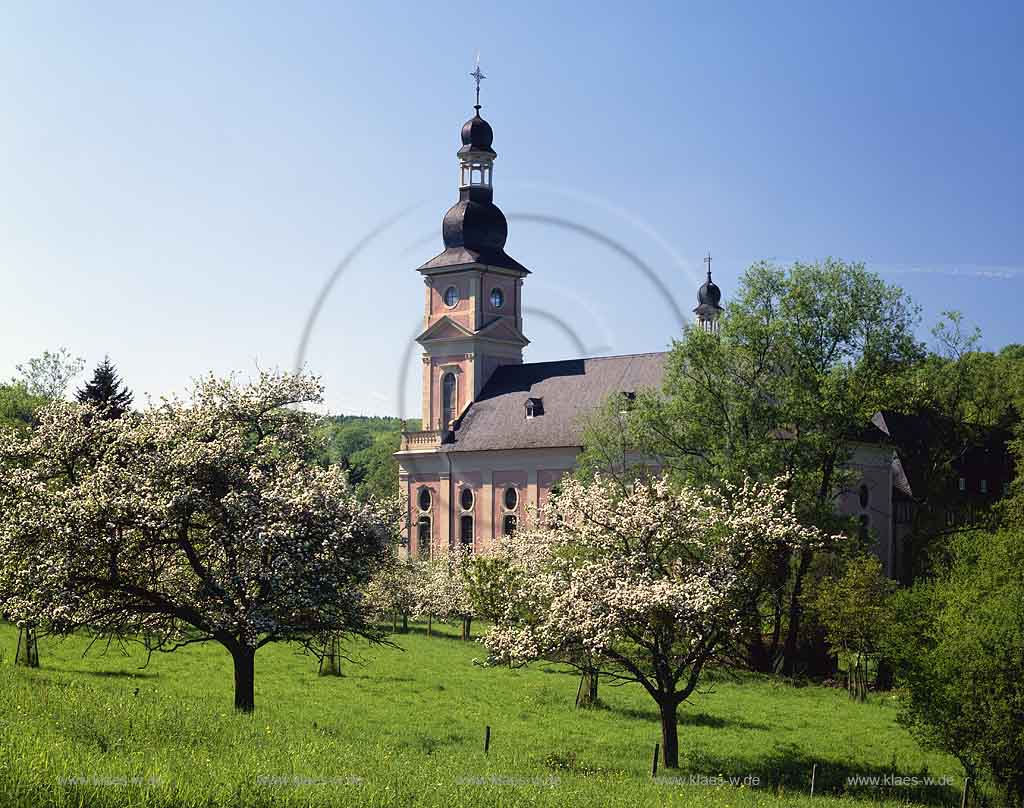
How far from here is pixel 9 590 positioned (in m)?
25.9

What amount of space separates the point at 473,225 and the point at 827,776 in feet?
177

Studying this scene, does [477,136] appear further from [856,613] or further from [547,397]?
[856,613]

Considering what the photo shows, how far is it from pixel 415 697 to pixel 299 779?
17.5m

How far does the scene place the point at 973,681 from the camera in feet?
85.9

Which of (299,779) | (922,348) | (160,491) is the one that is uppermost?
(922,348)

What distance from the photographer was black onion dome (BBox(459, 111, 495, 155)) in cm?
7588

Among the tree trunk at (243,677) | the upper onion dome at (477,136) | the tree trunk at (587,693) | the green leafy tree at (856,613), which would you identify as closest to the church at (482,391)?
the upper onion dome at (477,136)

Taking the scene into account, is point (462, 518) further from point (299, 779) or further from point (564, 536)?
point (299, 779)

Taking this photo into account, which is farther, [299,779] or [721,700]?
[721,700]

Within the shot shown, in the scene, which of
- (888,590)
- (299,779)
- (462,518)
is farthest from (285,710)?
(462,518)

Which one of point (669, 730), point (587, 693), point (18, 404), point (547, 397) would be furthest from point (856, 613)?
point (18, 404)

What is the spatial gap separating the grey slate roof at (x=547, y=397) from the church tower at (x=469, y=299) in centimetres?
145

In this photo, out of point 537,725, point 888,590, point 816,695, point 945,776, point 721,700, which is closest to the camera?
point 945,776

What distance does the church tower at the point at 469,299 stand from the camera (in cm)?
7619
